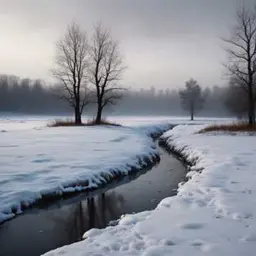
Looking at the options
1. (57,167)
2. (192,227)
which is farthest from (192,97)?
(192,227)

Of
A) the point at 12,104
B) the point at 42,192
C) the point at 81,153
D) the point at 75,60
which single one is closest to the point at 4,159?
the point at 81,153

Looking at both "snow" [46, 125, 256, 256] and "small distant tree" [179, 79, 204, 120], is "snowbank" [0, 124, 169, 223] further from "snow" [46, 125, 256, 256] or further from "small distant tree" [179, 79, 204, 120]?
"small distant tree" [179, 79, 204, 120]

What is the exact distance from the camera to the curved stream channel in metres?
7.02

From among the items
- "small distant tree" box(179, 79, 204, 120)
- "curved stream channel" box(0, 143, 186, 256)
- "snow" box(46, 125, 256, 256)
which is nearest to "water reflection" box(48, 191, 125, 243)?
"curved stream channel" box(0, 143, 186, 256)

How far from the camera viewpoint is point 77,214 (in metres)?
9.12

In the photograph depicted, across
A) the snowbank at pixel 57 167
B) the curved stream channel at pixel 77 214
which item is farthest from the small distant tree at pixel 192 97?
the curved stream channel at pixel 77 214

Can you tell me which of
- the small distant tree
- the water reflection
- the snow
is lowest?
the water reflection

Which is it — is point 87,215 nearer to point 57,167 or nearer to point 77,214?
point 77,214

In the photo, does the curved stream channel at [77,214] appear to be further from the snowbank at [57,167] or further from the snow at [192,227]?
the snow at [192,227]

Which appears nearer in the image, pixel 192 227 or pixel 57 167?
pixel 192 227

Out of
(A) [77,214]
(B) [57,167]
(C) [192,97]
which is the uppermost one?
(C) [192,97]

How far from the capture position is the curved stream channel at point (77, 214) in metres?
7.02

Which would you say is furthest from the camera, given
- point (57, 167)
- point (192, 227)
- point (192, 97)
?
point (192, 97)

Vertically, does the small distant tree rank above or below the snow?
above
